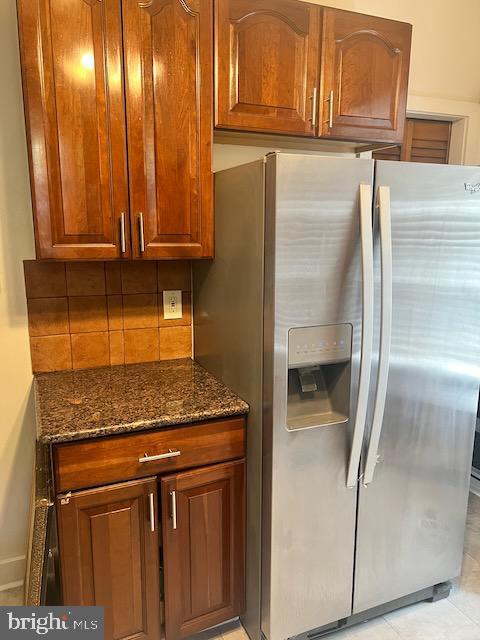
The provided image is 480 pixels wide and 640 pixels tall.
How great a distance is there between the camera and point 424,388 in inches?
67.0

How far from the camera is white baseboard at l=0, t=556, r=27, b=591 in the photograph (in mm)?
2014

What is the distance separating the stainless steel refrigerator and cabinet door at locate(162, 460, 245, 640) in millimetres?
70

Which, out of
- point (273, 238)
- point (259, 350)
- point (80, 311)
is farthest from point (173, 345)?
point (273, 238)

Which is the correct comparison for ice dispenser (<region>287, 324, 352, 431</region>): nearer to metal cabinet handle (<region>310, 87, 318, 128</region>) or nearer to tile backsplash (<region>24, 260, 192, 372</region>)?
Answer: tile backsplash (<region>24, 260, 192, 372</region>)

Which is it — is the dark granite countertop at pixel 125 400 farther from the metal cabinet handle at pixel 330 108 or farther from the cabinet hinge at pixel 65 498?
the metal cabinet handle at pixel 330 108

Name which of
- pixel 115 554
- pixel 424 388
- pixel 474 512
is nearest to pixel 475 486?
pixel 474 512

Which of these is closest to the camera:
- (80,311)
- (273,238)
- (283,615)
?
(273,238)

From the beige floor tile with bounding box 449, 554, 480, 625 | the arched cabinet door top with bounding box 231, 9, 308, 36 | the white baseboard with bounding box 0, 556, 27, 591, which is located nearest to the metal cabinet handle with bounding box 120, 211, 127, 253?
the arched cabinet door top with bounding box 231, 9, 308, 36

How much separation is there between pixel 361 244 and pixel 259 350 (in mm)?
464

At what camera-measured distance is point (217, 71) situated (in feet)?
5.37

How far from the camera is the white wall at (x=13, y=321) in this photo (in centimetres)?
171

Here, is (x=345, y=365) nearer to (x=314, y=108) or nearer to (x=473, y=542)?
(x=314, y=108)

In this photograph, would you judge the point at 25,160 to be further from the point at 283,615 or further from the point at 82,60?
the point at 283,615

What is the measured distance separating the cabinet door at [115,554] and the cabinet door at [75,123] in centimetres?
80
